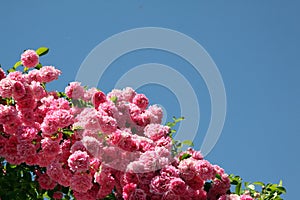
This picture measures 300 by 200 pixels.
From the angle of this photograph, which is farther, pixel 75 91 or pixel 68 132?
pixel 75 91

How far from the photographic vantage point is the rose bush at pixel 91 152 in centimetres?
306

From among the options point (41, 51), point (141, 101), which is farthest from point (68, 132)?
point (41, 51)

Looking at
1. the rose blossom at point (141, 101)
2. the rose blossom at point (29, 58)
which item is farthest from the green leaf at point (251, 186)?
the rose blossom at point (29, 58)

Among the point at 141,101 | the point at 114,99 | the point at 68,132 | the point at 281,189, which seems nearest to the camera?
the point at 68,132

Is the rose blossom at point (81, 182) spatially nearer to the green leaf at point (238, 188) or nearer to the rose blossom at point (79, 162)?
the rose blossom at point (79, 162)

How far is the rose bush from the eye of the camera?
306 centimetres

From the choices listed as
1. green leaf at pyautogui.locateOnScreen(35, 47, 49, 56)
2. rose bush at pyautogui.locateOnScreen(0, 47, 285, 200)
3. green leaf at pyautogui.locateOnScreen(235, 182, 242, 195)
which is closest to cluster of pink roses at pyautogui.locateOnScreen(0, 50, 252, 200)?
rose bush at pyautogui.locateOnScreen(0, 47, 285, 200)

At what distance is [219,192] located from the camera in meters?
3.37

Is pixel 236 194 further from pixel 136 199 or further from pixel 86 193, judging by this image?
pixel 86 193

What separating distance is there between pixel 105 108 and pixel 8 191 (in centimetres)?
92

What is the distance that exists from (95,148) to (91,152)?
1.6 inches

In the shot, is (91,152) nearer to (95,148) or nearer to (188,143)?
(95,148)

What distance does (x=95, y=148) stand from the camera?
3.08 m

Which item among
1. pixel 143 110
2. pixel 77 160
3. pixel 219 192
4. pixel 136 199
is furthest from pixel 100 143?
pixel 219 192
